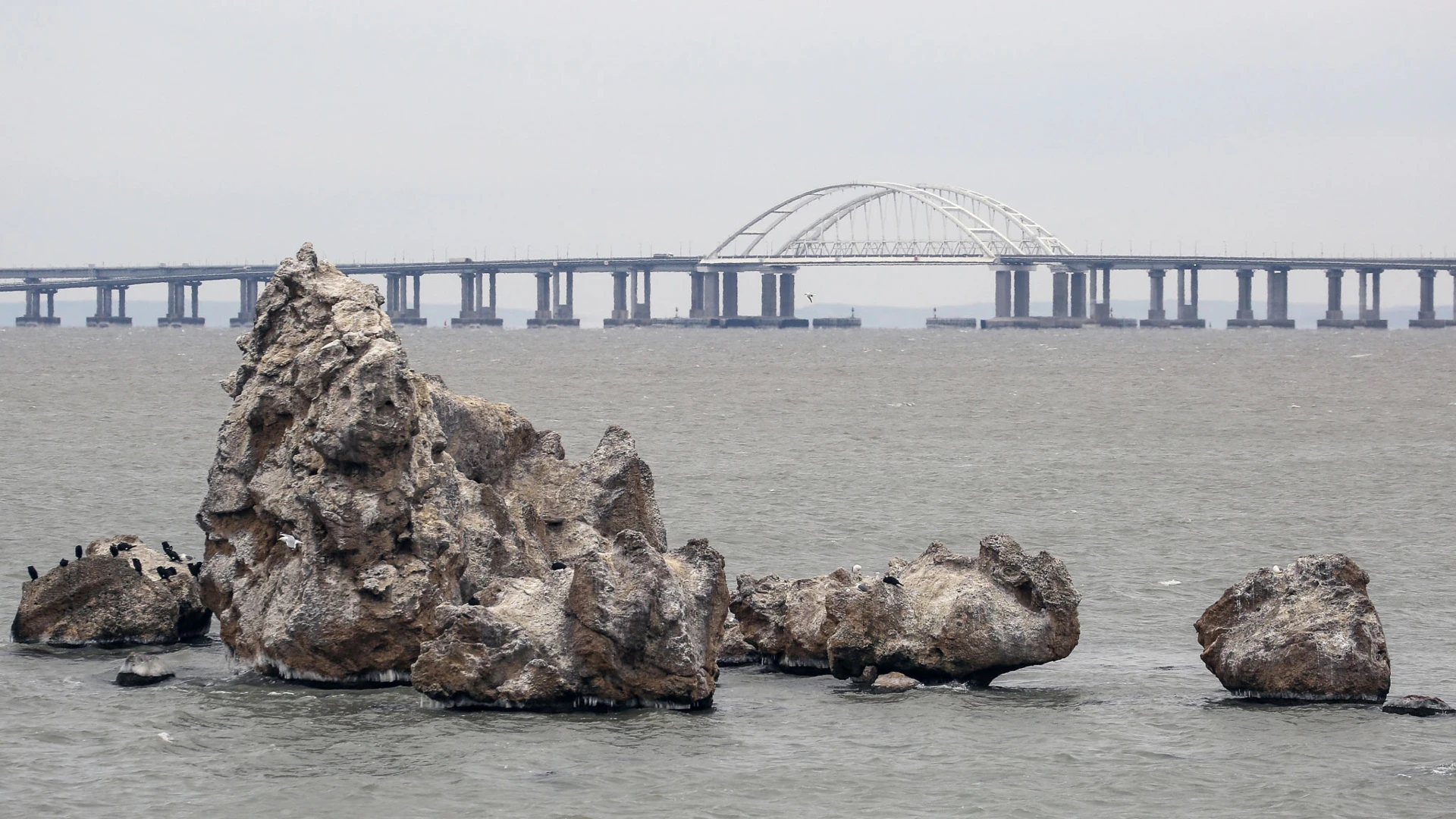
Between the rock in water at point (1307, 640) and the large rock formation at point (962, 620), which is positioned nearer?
the rock in water at point (1307, 640)

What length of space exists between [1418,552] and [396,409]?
17548mm

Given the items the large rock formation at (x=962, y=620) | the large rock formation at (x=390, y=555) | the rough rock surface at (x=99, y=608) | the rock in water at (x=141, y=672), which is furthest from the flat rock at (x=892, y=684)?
the rough rock surface at (x=99, y=608)

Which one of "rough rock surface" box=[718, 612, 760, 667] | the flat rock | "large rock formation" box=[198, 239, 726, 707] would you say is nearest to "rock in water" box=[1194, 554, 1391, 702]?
the flat rock

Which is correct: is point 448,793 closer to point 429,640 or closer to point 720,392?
point 429,640

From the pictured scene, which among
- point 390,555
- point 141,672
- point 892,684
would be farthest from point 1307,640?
point 141,672

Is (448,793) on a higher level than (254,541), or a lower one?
lower

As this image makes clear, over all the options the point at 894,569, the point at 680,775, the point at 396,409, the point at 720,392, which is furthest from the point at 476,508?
the point at 720,392

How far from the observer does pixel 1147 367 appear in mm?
107562

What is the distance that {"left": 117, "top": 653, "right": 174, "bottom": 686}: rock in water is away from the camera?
62.4 ft

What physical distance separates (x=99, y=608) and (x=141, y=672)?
98.0 inches

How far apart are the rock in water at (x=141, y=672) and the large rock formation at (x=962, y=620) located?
22.2ft

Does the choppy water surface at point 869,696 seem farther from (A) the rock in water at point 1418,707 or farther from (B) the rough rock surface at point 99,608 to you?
(B) the rough rock surface at point 99,608

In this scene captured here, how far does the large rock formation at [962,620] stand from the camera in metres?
19.0

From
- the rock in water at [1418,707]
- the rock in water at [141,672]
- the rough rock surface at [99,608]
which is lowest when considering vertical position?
the rock in water at [1418,707]
